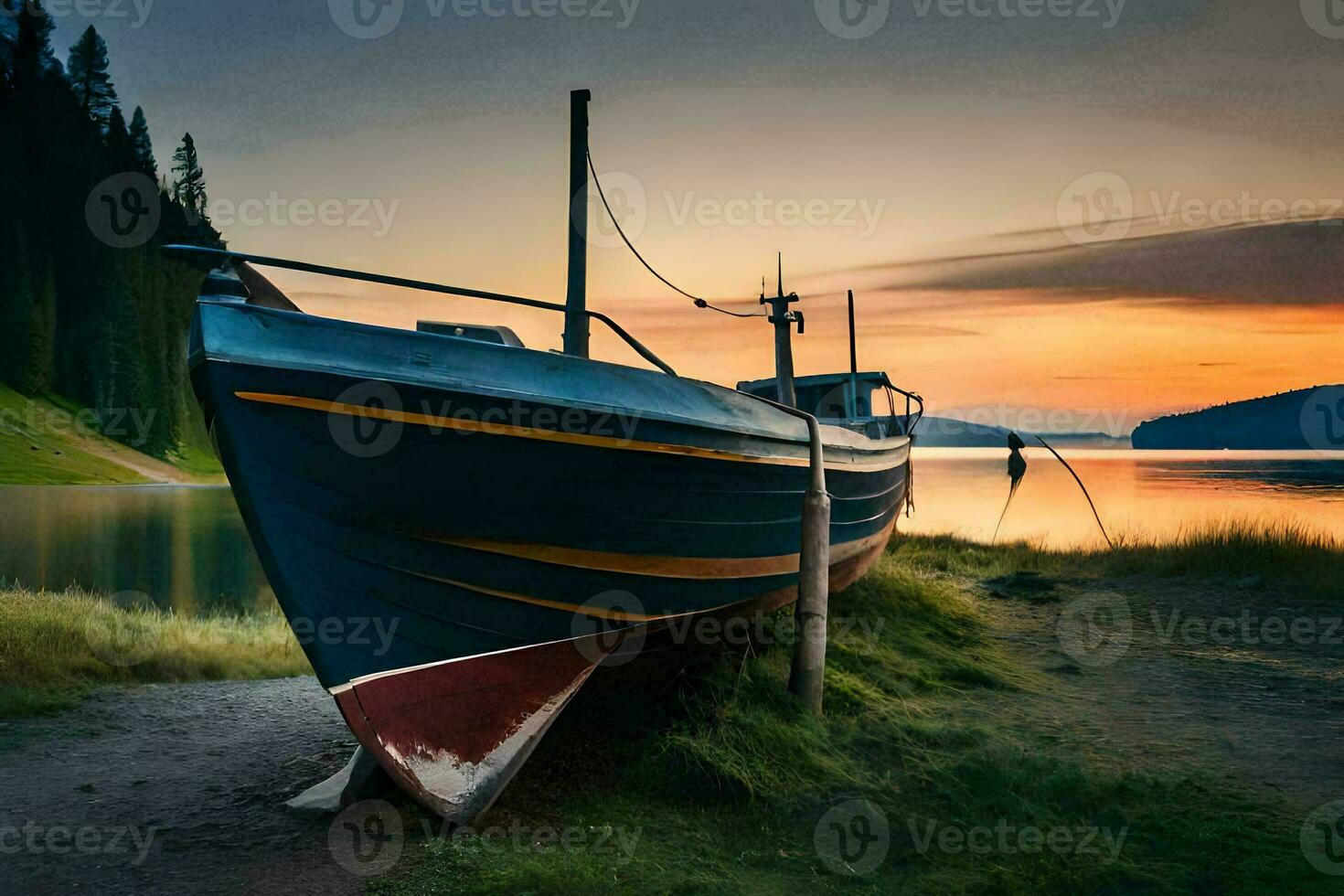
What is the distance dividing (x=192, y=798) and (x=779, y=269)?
859 centimetres

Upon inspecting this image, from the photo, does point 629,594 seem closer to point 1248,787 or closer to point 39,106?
point 1248,787

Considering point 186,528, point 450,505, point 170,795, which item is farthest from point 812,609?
point 186,528

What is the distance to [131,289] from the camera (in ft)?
198

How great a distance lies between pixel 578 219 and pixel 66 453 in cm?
5792

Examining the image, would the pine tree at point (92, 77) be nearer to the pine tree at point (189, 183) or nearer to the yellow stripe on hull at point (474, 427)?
the pine tree at point (189, 183)

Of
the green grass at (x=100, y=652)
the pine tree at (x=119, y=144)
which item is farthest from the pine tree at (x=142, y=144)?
the green grass at (x=100, y=652)

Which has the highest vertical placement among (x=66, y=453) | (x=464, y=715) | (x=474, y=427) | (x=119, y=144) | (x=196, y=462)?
(x=119, y=144)

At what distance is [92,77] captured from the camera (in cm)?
7362

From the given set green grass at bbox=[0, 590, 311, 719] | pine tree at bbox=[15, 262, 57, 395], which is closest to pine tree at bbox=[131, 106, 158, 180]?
pine tree at bbox=[15, 262, 57, 395]

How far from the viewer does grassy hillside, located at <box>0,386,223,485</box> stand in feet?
164

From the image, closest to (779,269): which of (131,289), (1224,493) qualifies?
(1224,493)

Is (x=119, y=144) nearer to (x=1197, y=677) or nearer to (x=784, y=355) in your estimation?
(x=784, y=355)

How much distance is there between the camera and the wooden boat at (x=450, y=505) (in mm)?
4371

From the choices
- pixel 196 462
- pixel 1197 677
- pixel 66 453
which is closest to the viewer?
pixel 1197 677
